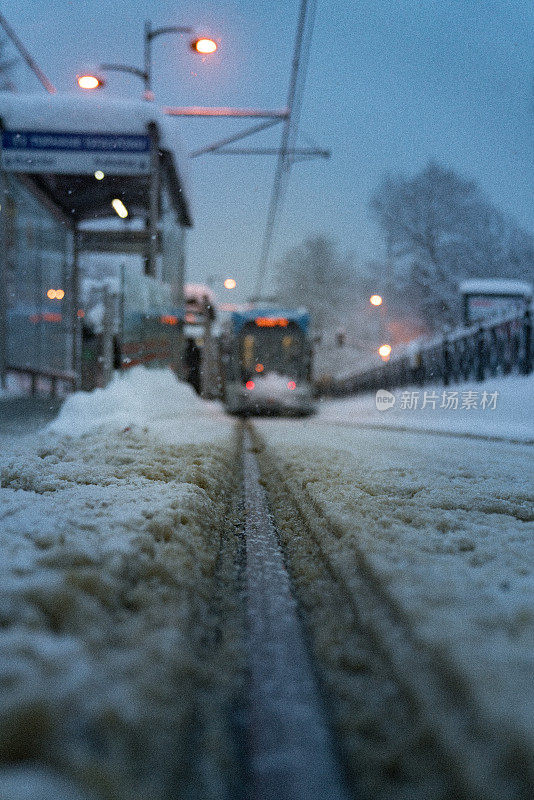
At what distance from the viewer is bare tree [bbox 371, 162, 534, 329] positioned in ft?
108

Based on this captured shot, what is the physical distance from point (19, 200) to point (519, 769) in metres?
16.7

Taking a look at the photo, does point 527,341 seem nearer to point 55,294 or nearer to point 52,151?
point 52,151

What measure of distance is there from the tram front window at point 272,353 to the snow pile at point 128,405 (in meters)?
5.61

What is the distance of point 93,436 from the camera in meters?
5.87

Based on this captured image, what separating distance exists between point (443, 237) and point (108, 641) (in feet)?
113

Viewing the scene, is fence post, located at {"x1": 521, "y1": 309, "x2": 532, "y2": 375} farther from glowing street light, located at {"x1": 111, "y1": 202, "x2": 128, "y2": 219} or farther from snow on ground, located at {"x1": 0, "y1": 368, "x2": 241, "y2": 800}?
snow on ground, located at {"x1": 0, "y1": 368, "x2": 241, "y2": 800}

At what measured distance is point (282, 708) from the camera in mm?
1426

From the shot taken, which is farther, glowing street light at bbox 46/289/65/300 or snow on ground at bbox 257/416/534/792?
glowing street light at bbox 46/289/65/300

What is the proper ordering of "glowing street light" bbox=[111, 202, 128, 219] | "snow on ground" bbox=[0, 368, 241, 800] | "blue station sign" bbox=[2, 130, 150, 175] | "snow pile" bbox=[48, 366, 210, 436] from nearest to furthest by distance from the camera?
1. "snow on ground" bbox=[0, 368, 241, 800]
2. "snow pile" bbox=[48, 366, 210, 436]
3. "blue station sign" bbox=[2, 130, 150, 175]
4. "glowing street light" bbox=[111, 202, 128, 219]

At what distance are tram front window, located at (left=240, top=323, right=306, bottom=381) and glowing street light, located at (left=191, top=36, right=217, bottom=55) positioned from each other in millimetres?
8003

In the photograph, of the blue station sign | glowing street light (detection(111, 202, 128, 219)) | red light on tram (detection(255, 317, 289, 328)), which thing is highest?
the blue station sign

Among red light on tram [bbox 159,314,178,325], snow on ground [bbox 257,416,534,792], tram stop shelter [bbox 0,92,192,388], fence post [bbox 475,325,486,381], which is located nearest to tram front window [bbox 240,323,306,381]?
tram stop shelter [bbox 0,92,192,388]

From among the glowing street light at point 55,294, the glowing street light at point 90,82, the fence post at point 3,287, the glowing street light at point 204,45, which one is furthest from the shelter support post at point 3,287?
the glowing street light at point 204,45

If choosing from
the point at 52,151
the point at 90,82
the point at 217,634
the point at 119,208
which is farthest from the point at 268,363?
the point at 217,634
